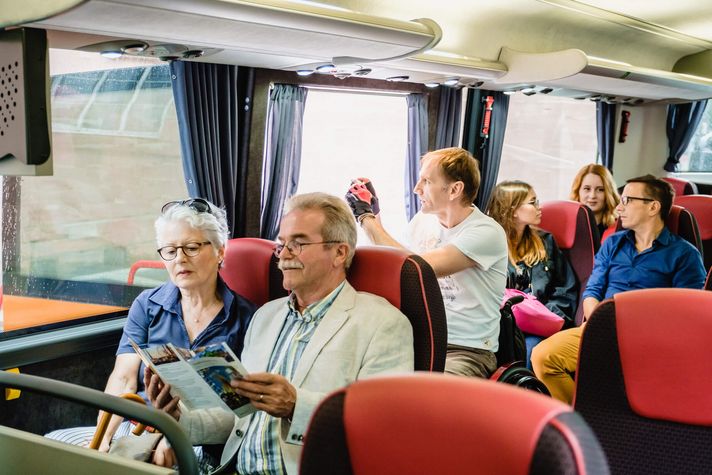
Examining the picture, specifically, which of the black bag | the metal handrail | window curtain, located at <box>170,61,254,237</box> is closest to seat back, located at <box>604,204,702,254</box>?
the black bag

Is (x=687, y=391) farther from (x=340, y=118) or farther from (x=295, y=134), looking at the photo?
(x=340, y=118)

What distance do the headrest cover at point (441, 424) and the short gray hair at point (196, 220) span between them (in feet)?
5.44

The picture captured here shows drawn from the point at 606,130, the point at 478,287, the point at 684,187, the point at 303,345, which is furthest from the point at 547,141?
the point at 303,345

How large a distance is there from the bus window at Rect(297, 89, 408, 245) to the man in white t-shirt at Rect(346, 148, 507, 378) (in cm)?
139

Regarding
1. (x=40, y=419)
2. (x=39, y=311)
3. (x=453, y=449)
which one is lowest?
(x=40, y=419)

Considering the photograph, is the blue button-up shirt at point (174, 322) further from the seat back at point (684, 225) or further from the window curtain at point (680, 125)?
the window curtain at point (680, 125)

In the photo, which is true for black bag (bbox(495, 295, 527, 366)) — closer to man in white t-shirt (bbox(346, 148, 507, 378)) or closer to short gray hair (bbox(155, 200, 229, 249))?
man in white t-shirt (bbox(346, 148, 507, 378))

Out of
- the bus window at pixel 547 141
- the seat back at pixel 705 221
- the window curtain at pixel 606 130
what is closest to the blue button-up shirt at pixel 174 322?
the seat back at pixel 705 221

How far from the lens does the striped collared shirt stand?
2234 mm

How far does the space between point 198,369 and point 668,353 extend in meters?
1.32

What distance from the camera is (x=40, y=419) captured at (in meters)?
3.24

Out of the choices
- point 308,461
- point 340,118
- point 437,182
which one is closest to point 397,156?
point 340,118

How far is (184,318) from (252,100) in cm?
171

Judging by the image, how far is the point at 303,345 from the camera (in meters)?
2.38
